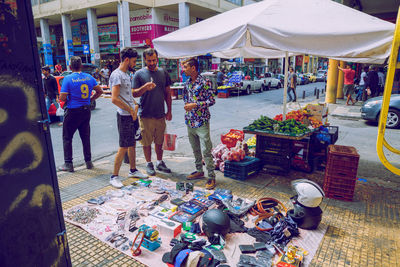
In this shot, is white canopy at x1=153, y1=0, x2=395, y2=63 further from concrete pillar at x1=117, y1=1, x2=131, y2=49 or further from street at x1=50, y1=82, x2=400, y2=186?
concrete pillar at x1=117, y1=1, x2=131, y2=49

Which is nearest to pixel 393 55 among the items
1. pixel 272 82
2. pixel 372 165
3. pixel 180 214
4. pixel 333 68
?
pixel 180 214

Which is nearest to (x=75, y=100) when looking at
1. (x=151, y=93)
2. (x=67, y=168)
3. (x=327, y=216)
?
(x=67, y=168)

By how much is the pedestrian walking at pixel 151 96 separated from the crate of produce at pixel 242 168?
141cm

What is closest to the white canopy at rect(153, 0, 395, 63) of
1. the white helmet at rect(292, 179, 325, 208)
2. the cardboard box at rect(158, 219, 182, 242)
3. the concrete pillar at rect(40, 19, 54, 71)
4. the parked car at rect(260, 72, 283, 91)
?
the white helmet at rect(292, 179, 325, 208)

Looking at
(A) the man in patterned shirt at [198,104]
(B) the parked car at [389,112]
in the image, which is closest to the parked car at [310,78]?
(B) the parked car at [389,112]

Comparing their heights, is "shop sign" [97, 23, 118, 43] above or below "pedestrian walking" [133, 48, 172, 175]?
above

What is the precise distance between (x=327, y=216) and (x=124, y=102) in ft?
11.6

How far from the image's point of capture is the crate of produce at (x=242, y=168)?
16.6ft

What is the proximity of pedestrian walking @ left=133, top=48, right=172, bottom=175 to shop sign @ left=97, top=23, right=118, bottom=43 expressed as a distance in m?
25.5

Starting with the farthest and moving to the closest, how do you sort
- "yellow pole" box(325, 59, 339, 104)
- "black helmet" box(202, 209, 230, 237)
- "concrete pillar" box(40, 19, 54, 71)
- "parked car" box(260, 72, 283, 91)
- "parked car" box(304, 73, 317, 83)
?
"parked car" box(304, 73, 317, 83) < "concrete pillar" box(40, 19, 54, 71) < "parked car" box(260, 72, 283, 91) < "yellow pole" box(325, 59, 339, 104) < "black helmet" box(202, 209, 230, 237)

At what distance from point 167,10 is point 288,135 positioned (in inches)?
967

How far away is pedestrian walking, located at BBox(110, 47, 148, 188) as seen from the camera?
4.40 metres

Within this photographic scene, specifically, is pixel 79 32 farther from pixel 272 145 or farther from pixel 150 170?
pixel 272 145

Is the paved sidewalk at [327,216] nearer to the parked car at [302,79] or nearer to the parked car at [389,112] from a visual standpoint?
the parked car at [389,112]
